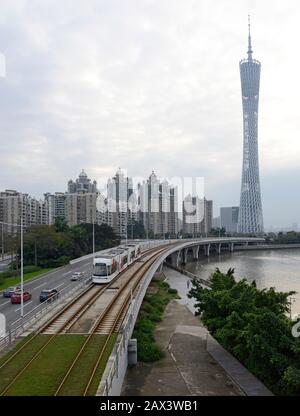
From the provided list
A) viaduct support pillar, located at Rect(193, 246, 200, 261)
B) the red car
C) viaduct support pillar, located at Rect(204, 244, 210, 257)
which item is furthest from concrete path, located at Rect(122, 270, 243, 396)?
viaduct support pillar, located at Rect(204, 244, 210, 257)

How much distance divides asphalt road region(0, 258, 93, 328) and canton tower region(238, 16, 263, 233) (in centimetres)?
10526

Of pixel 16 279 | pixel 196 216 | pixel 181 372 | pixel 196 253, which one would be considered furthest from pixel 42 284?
pixel 196 216

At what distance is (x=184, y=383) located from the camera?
16.2 metres

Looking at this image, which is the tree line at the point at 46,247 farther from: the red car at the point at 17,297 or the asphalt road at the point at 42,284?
the red car at the point at 17,297

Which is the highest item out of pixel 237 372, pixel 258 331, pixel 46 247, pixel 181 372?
pixel 46 247

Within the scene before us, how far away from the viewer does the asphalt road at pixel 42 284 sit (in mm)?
25748

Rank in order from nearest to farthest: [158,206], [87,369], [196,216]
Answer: [87,369] → [158,206] → [196,216]

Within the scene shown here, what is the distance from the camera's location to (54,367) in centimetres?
1382

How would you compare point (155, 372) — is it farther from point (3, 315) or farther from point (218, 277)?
point (3, 315)

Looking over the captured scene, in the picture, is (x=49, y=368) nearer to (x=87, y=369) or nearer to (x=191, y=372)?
(x=87, y=369)

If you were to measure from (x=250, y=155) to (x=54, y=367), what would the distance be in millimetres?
140512

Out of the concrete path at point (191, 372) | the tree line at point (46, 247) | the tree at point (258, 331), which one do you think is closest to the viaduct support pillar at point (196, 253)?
the tree line at point (46, 247)

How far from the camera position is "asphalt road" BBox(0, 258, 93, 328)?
84.5 feet
